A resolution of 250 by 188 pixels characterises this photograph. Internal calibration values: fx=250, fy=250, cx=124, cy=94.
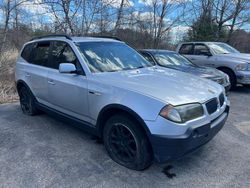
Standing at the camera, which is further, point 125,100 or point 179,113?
point 125,100

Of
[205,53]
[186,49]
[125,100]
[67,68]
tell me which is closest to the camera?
[125,100]

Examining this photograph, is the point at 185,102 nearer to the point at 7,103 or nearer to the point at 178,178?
the point at 178,178

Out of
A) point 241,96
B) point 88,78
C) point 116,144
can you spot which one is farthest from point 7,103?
point 241,96

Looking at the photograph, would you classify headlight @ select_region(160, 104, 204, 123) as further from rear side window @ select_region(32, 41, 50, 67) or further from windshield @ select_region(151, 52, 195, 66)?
windshield @ select_region(151, 52, 195, 66)

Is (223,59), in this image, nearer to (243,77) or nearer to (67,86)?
(243,77)

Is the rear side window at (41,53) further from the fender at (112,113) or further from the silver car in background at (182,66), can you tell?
the silver car in background at (182,66)

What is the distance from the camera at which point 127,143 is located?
3178 millimetres

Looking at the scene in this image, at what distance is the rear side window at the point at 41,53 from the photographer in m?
4.59

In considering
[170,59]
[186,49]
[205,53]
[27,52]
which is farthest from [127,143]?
[186,49]

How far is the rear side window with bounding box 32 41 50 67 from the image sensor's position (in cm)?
A: 459

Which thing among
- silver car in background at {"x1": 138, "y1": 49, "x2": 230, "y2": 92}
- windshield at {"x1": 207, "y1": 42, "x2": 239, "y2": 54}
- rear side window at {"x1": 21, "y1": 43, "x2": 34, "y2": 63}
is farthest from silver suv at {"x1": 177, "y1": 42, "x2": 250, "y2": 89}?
Answer: rear side window at {"x1": 21, "y1": 43, "x2": 34, "y2": 63}

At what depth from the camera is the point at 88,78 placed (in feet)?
11.6

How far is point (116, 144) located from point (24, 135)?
1927 mm

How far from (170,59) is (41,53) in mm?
4030
